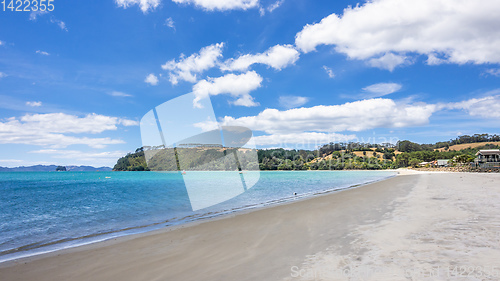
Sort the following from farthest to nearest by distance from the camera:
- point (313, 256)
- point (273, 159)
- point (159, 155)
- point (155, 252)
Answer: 1. point (273, 159)
2. point (159, 155)
3. point (155, 252)
4. point (313, 256)

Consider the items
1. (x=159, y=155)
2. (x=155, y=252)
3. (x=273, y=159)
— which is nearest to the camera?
(x=155, y=252)

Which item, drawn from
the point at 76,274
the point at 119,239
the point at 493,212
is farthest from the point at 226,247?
the point at 493,212

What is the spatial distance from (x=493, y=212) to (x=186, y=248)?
11.4 meters

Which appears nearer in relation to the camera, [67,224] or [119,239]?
[119,239]

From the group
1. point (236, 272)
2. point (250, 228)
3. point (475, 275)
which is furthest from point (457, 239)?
point (250, 228)

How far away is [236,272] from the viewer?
5.28m

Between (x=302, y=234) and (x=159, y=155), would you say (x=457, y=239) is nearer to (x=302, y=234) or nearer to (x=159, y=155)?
(x=302, y=234)

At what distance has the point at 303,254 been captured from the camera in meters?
6.13

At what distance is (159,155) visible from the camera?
11.5 meters

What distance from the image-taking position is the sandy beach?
4.81m

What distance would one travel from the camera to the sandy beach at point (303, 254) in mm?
4809

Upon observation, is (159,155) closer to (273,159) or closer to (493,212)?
(493,212)

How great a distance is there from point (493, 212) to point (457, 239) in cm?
549

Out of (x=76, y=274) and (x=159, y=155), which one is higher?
(x=159, y=155)
